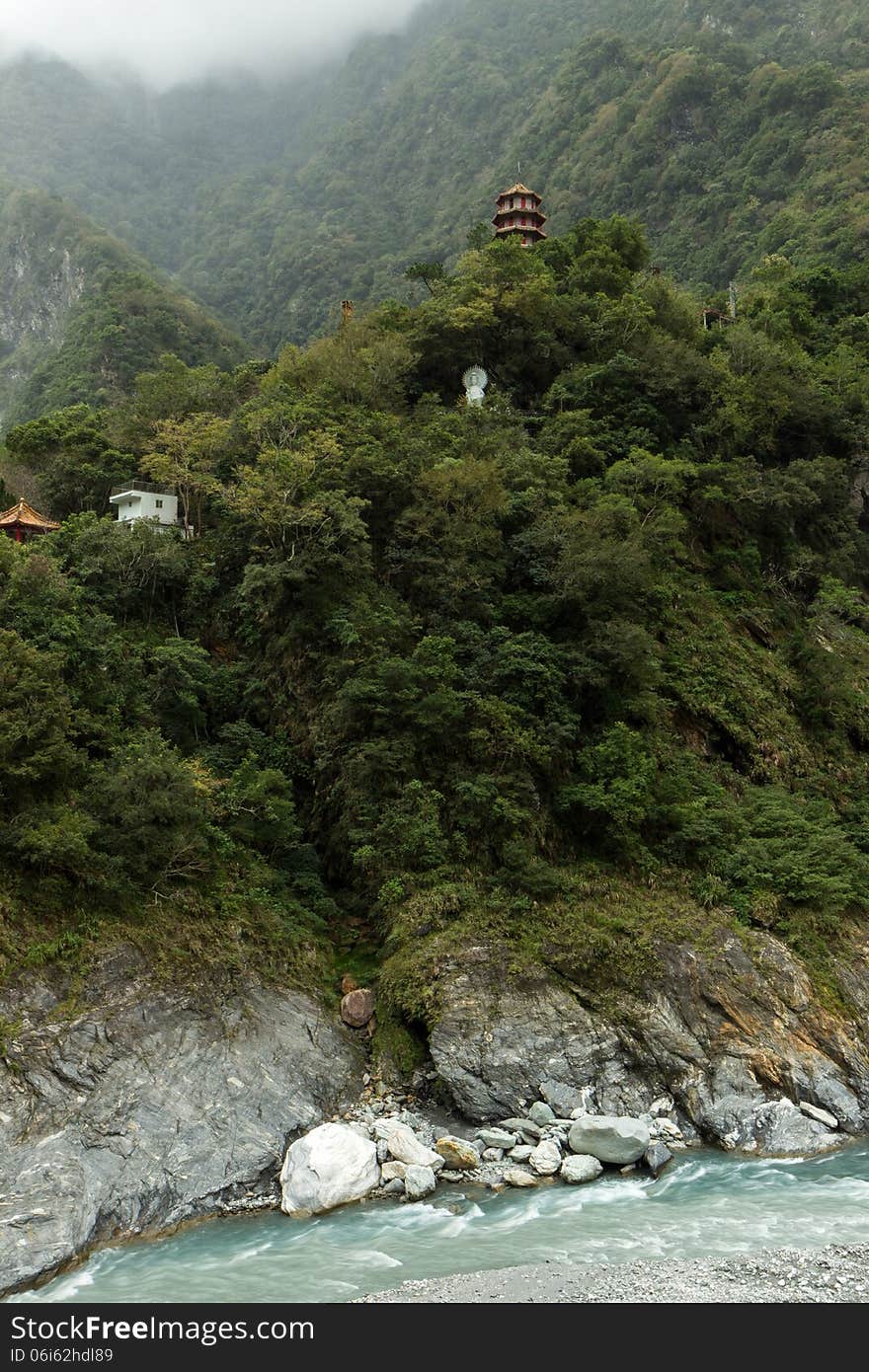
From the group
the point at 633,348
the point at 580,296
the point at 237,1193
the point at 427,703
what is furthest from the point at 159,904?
the point at 580,296

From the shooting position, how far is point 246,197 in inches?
4247

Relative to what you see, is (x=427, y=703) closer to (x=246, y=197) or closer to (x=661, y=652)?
(x=661, y=652)

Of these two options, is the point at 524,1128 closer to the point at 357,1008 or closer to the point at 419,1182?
the point at 419,1182

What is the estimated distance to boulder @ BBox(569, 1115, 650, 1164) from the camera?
583 inches

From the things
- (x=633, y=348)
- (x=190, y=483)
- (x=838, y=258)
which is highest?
(x=838, y=258)

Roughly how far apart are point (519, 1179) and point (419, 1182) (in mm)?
1581

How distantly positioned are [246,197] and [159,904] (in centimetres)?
11026

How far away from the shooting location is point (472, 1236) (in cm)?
1259

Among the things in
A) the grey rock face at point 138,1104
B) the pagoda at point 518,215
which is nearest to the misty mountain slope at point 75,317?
the pagoda at point 518,215

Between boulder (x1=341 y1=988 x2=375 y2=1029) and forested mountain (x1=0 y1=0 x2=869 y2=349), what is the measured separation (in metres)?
49.7

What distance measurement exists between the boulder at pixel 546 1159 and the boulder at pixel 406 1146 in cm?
149

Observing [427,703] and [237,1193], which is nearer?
[237,1193]

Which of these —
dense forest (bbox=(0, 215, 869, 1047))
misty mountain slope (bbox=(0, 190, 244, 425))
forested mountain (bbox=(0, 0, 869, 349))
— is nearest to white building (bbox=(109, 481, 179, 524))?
dense forest (bbox=(0, 215, 869, 1047))

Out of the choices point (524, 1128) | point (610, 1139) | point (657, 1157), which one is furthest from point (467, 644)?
point (657, 1157)
